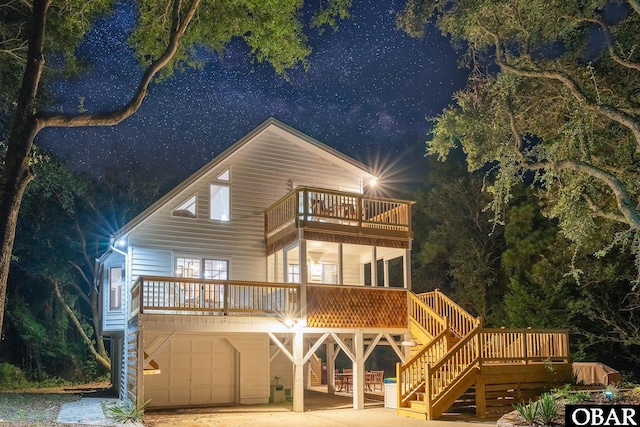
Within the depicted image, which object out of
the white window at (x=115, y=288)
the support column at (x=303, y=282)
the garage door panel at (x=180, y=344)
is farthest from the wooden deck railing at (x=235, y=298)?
the white window at (x=115, y=288)

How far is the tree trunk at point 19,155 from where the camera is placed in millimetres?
11672

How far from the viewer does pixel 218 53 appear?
17609mm

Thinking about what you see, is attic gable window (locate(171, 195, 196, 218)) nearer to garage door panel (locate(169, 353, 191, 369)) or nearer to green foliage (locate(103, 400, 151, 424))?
garage door panel (locate(169, 353, 191, 369))

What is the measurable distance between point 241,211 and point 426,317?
6.68 metres

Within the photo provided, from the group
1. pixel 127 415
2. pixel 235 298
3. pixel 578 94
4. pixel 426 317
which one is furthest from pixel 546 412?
pixel 127 415

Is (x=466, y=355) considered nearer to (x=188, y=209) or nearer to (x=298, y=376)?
(x=298, y=376)

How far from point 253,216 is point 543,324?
530 inches

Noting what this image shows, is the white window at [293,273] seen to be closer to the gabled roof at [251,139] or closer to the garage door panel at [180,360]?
the gabled roof at [251,139]

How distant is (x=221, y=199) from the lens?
21594 mm

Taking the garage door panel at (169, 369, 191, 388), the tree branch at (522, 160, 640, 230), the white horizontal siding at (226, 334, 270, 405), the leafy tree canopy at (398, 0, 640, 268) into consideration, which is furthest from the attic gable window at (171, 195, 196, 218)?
the tree branch at (522, 160, 640, 230)

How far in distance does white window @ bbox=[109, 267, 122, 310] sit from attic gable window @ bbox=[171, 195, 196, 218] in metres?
4.27

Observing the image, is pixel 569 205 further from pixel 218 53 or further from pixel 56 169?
pixel 56 169

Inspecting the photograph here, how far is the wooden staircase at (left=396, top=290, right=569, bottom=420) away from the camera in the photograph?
16750mm

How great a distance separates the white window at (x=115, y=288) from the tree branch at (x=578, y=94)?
14549mm
